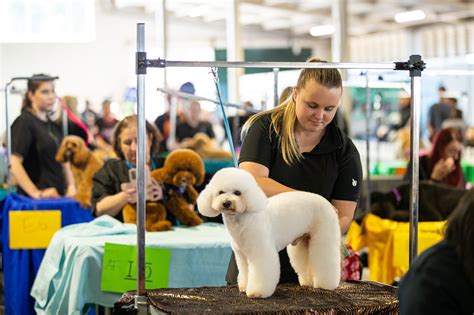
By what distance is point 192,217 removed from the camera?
3.22 metres

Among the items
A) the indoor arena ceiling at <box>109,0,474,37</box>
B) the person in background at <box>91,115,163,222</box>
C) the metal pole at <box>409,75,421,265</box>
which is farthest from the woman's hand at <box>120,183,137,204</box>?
the indoor arena ceiling at <box>109,0,474,37</box>

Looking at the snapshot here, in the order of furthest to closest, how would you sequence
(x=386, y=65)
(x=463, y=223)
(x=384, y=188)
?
(x=384, y=188), (x=386, y=65), (x=463, y=223)

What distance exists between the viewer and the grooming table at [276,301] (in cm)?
171

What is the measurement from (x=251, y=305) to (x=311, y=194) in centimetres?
29

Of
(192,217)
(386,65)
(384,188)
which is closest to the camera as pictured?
(386,65)

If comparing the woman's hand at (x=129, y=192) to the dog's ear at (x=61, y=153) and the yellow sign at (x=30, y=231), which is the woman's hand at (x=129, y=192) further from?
the dog's ear at (x=61, y=153)

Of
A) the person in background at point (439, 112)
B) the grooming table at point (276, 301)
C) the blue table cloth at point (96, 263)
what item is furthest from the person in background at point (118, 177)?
the person in background at point (439, 112)

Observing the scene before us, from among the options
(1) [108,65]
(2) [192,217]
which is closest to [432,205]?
(2) [192,217]

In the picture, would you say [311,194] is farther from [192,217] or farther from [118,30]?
[118,30]

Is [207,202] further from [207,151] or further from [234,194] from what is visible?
[207,151]

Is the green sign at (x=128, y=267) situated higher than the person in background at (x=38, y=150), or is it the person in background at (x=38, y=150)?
the person in background at (x=38, y=150)

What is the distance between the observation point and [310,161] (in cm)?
202

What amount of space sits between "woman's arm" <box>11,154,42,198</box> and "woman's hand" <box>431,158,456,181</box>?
2.14 m

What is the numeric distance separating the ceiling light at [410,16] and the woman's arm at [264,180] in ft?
40.9
